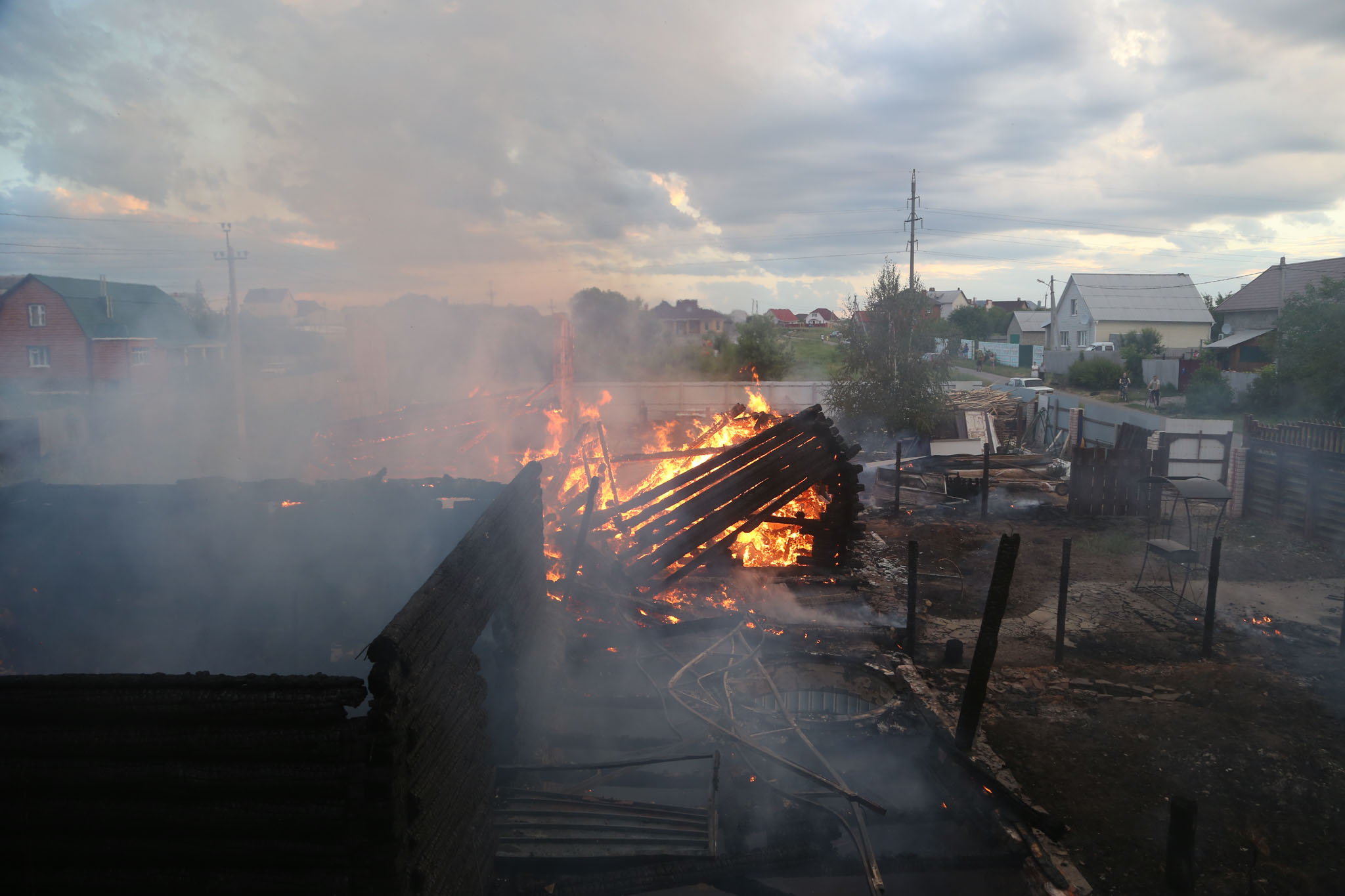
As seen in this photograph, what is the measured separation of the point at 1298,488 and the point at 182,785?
16757mm

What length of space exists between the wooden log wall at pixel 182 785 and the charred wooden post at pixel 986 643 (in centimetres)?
458

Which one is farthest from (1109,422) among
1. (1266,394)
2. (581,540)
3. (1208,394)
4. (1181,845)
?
(1181,845)

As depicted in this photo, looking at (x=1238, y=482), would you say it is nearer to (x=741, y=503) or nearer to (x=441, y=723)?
(x=741, y=503)

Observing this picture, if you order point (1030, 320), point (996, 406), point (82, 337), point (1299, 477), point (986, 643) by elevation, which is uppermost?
point (1030, 320)

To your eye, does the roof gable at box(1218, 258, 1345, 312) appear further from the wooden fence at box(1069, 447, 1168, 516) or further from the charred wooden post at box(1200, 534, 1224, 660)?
the charred wooden post at box(1200, 534, 1224, 660)

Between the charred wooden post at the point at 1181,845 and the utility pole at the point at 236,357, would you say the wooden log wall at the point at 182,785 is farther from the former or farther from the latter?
the utility pole at the point at 236,357

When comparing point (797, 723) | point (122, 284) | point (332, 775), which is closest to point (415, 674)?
point (332, 775)

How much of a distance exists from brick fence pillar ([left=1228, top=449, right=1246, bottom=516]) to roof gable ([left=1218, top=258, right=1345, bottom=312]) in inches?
902

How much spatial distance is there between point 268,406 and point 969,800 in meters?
22.2

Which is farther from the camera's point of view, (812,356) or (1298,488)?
(812,356)

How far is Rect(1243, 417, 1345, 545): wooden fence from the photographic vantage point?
472 inches

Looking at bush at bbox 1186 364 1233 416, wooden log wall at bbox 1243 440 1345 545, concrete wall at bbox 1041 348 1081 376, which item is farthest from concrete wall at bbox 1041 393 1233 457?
concrete wall at bbox 1041 348 1081 376

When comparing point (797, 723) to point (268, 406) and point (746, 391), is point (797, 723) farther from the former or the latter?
point (746, 391)

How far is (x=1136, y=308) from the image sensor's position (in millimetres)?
45844
